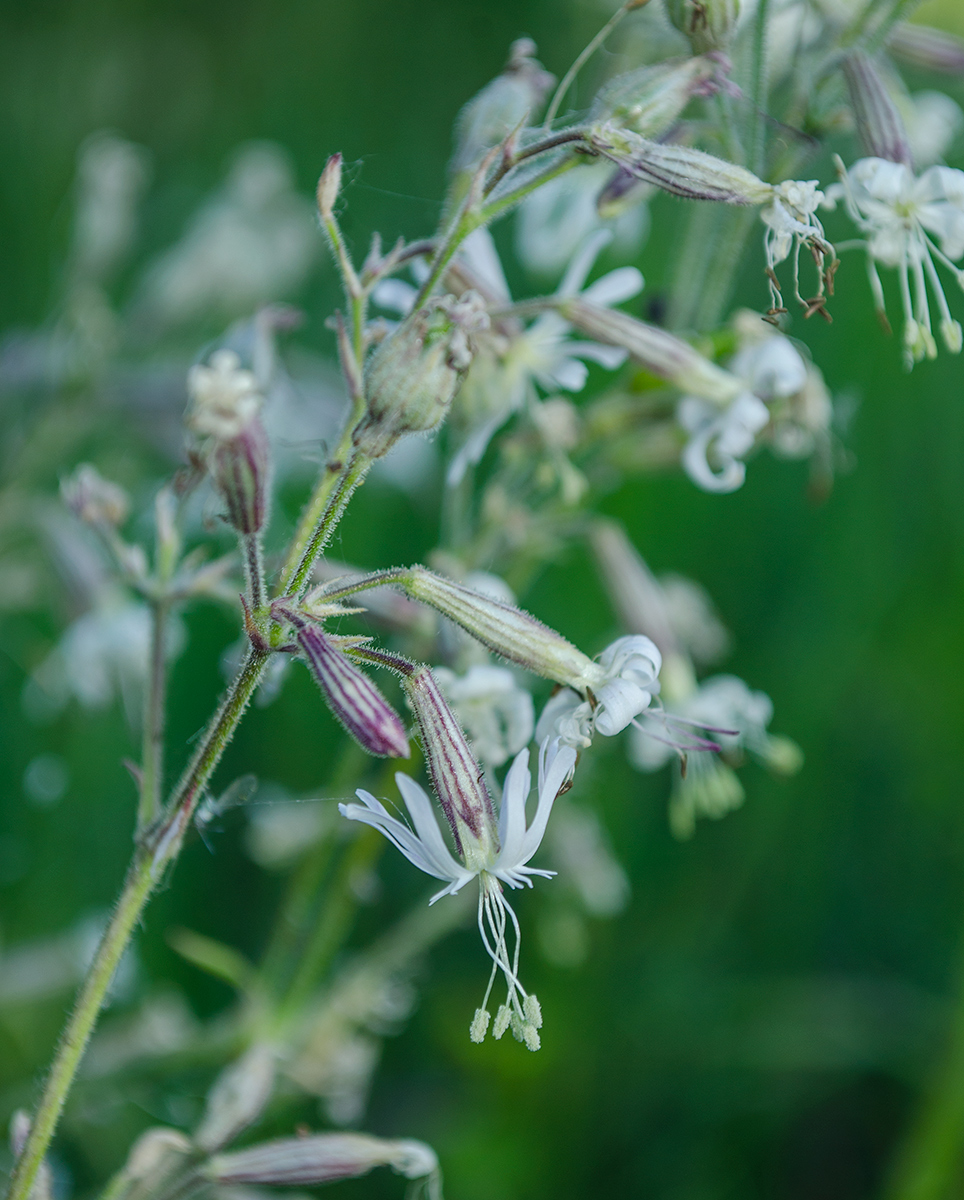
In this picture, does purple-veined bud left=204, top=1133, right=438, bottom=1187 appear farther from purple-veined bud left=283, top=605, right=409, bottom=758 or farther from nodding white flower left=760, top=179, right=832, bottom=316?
nodding white flower left=760, top=179, right=832, bottom=316

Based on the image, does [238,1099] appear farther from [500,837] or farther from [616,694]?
[616,694]

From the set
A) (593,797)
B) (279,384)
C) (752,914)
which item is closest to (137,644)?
(279,384)

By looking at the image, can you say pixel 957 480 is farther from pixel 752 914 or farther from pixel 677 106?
pixel 677 106

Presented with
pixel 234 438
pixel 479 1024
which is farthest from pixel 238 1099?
pixel 234 438

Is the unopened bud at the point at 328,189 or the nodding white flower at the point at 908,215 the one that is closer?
the unopened bud at the point at 328,189

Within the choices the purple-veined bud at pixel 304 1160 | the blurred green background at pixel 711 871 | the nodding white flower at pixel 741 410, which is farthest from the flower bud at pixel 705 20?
the purple-veined bud at pixel 304 1160

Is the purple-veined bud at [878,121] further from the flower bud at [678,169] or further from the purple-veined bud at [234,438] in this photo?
the purple-veined bud at [234,438]
